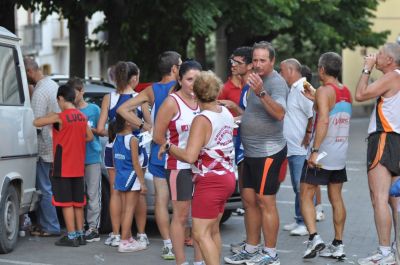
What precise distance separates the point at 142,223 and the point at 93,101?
2.42m

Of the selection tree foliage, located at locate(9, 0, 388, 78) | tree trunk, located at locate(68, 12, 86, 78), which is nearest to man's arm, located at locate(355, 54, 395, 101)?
tree foliage, located at locate(9, 0, 388, 78)

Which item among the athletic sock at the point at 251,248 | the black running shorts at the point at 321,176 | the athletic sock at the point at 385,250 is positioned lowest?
the athletic sock at the point at 251,248

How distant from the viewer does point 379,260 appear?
28.8 ft

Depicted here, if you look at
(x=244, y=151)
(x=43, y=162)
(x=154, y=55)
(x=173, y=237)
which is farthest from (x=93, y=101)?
(x=154, y=55)

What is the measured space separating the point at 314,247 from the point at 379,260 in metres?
0.63

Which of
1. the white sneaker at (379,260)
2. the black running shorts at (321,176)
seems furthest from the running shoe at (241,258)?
the white sneaker at (379,260)

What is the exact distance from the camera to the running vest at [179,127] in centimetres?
797

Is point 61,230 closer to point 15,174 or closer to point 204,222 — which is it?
point 15,174

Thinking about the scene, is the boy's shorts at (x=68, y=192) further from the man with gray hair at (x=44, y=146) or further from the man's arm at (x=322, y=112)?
the man's arm at (x=322, y=112)

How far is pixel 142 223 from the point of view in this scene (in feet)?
32.3

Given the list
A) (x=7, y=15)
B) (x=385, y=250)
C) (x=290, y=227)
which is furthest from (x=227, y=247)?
(x=7, y=15)

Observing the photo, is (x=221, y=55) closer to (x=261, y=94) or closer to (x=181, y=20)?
(x=181, y=20)

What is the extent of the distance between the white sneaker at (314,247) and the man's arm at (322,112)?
877 millimetres

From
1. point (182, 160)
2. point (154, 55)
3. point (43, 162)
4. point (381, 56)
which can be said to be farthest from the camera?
point (154, 55)
